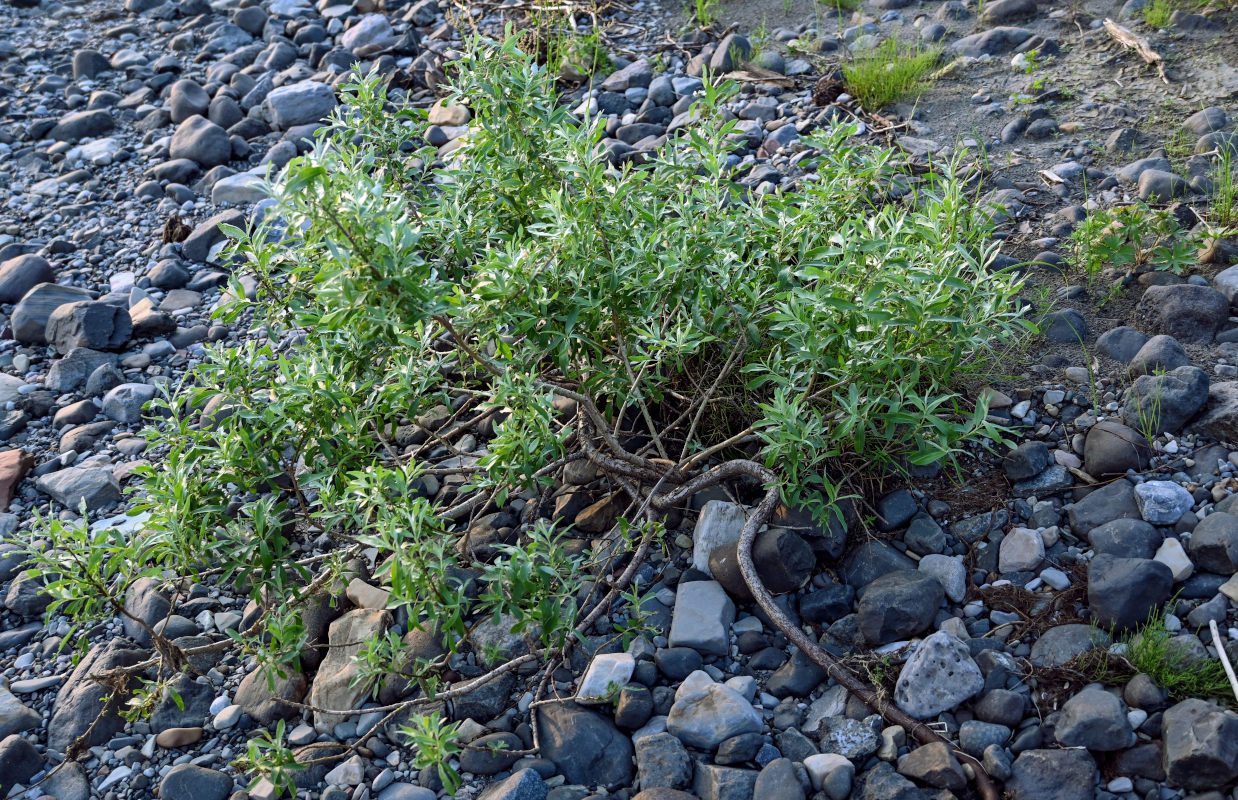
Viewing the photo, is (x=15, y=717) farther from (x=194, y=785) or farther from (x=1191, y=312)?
(x=1191, y=312)

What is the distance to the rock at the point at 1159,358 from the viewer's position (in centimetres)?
336

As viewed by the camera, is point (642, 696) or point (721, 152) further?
point (721, 152)

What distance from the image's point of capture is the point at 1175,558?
282 centimetres

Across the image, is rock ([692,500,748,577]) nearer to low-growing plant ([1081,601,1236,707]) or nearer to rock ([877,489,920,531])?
rock ([877,489,920,531])

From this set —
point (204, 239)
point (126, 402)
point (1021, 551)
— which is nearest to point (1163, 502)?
point (1021, 551)

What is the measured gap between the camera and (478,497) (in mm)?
3102

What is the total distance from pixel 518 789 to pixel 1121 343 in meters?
2.57

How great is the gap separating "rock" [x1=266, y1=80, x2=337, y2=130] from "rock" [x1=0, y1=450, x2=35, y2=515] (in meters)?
2.72

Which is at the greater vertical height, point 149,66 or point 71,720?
point 149,66

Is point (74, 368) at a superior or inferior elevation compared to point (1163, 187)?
inferior

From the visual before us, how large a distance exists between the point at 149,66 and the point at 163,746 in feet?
17.5

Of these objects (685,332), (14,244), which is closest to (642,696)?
(685,332)

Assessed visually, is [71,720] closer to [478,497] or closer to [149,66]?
[478,497]

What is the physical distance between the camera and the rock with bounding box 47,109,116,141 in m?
6.07
